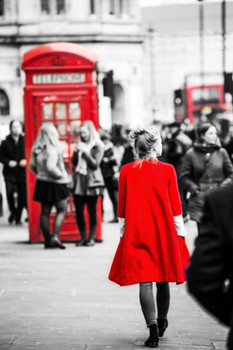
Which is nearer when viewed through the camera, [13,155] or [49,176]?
[49,176]

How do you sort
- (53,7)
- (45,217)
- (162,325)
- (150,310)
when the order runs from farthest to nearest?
(53,7) < (45,217) < (162,325) < (150,310)

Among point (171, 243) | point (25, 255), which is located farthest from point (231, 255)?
point (25, 255)

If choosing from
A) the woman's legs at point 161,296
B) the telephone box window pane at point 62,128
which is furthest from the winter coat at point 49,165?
the woman's legs at point 161,296

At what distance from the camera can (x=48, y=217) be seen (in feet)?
35.2

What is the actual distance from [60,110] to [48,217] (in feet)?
4.65

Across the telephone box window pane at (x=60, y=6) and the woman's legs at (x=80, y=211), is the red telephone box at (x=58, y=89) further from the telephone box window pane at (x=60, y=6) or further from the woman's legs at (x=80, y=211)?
the telephone box window pane at (x=60, y=6)

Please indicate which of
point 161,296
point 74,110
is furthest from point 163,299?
point 74,110

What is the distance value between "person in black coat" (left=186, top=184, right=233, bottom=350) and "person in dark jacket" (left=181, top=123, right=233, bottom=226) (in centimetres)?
544

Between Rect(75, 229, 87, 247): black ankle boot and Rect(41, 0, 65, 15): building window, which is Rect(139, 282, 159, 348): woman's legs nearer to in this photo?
Rect(75, 229, 87, 247): black ankle boot

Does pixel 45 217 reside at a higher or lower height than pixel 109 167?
lower

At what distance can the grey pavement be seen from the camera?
6039 millimetres

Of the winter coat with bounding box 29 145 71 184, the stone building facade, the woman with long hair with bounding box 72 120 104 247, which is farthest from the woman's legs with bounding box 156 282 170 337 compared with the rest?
the stone building facade

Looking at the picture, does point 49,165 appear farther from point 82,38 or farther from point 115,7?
point 115,7

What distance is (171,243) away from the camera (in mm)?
5867
